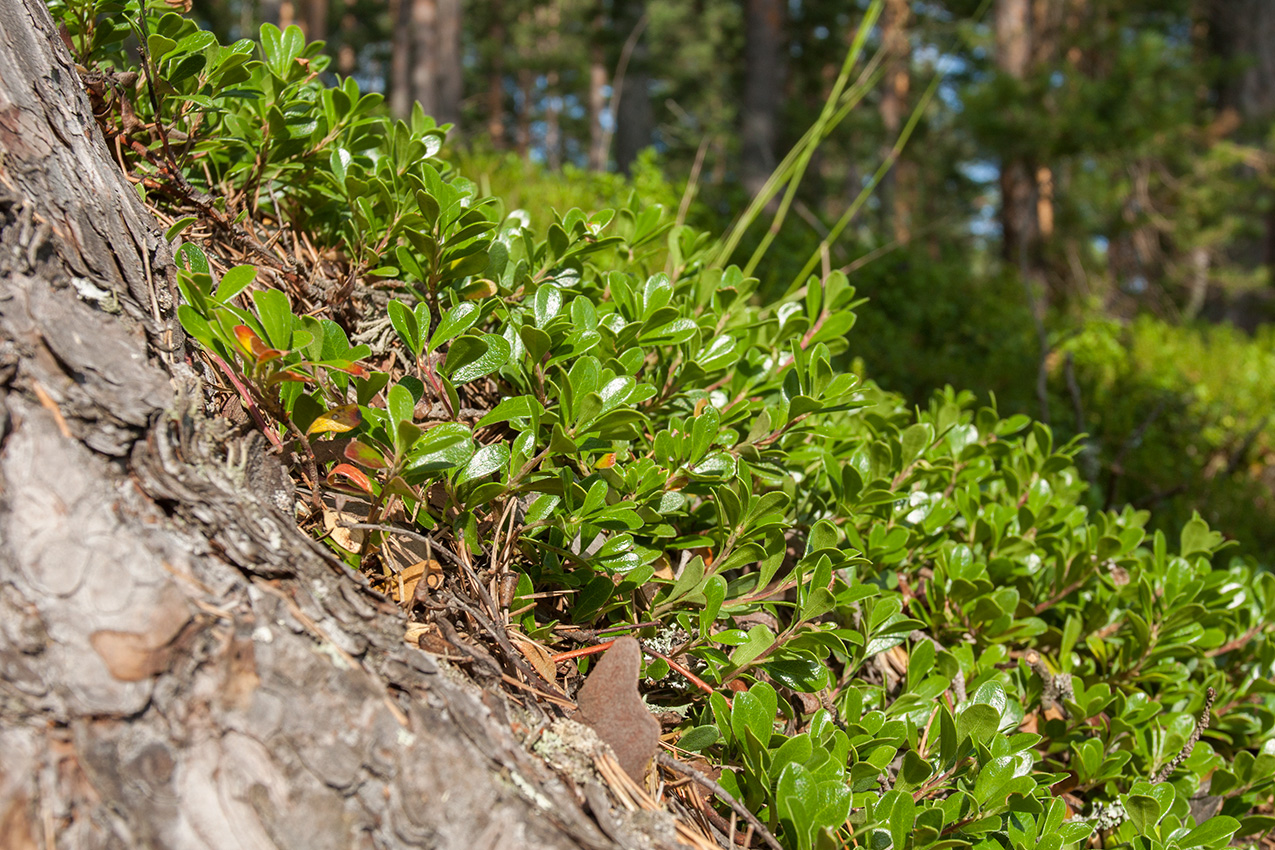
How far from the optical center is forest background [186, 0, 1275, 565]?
420 cm

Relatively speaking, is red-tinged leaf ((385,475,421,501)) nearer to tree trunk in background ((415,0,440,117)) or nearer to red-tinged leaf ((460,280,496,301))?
red-tinged leaf ((460,280,496,301))

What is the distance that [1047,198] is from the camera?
9352mm

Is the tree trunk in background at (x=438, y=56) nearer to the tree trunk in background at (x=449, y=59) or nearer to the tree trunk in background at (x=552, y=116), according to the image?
the tree trunk in background at (x=449, y=59)

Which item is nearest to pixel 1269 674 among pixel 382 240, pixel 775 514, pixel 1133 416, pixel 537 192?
pixel 775 514

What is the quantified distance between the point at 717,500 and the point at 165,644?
78cm

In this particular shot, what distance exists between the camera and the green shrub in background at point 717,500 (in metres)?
1.13

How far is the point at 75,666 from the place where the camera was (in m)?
0.75

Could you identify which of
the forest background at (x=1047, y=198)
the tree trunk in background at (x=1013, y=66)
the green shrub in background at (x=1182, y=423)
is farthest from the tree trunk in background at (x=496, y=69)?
the green shrub in background at (x=1182, y=423)

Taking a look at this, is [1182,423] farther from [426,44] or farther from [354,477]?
[426,44]

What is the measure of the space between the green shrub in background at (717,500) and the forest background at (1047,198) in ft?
1.41

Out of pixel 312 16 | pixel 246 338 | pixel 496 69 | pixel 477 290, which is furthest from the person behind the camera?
pixel 496 69

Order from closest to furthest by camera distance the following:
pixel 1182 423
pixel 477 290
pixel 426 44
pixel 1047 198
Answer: pixel 477 290, pixel 1182 423, pixel 1047 198, pixel 426 44

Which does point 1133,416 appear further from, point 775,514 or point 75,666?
point 75,666

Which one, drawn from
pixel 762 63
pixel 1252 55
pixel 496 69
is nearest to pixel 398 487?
pixel 762 63
